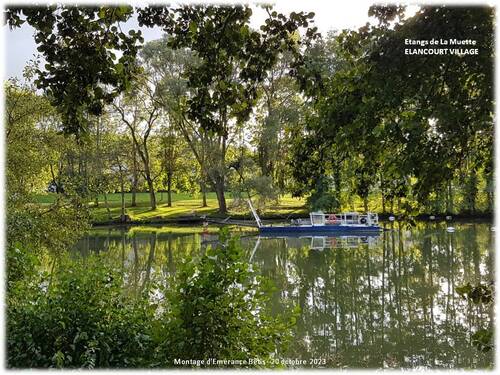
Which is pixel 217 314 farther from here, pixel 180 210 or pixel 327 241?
pixel 180 210

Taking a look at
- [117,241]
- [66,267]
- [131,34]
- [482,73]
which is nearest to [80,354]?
[66,267]

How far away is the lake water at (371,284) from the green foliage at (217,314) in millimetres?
473

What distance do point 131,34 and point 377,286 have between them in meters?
11.2

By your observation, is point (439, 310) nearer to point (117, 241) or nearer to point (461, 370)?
point (461, 370)

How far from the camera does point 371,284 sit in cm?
1277

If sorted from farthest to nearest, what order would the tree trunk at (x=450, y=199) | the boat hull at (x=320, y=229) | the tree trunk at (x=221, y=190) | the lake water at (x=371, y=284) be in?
the tree trunk at (x=221, y=190) < the boat hull at (x=320, y=229) < the tree trunk at (x=450, y=199) < the lake water at (x=371, y=284)

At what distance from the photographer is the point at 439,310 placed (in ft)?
32.6

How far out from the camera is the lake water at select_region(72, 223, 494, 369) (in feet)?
25.1

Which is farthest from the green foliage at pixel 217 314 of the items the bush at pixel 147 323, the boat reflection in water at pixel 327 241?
the boat reflection in water at pixel 327 241

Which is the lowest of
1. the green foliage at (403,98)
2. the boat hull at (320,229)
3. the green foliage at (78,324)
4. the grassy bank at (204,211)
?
the boat hull at (320,229)

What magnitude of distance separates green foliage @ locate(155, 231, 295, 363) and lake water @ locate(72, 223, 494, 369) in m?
0.47

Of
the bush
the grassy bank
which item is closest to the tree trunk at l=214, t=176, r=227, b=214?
the grassy bank

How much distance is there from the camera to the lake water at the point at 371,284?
301 inches

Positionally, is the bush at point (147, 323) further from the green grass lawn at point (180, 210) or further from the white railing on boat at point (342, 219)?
the green grass lawn at point (180, 210)
